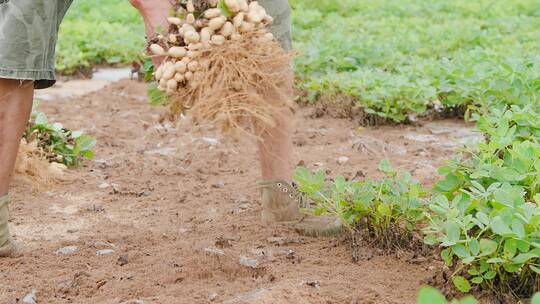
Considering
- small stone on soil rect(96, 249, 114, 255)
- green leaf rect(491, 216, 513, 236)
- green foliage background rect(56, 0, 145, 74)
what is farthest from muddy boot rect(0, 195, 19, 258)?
green foliage background rect(56, 0, 145, 74)

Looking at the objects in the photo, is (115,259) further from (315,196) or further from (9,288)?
(315,196)

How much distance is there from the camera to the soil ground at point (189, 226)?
112 inches

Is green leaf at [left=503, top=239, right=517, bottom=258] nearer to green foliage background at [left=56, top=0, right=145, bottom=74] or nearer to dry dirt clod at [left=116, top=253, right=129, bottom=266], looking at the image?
dry dirt clod at [left=116, top=253, right=129, bottom=266]

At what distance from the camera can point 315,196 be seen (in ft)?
10.5

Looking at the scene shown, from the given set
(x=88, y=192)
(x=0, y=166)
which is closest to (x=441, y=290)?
(x=0, y=166)

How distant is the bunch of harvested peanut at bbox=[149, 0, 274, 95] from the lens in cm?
289

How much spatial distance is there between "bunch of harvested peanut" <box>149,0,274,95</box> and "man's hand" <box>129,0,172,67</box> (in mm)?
81

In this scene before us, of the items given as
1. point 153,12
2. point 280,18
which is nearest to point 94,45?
Answer: point 280,18

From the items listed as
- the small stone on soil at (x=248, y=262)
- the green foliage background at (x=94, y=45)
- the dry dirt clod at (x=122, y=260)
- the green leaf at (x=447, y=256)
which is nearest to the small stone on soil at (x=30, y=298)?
the dry dirt clod at (x=122, y=260)

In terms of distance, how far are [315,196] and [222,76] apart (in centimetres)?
64

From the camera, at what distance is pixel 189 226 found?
377 cm

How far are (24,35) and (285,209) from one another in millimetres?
1328

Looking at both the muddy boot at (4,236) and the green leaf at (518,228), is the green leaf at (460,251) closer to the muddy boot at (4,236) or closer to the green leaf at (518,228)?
the green leaf at (518,228)

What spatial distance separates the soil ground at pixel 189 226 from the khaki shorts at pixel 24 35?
27.0 inches
